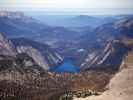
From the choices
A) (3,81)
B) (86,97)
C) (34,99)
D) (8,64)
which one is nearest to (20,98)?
(34,99)

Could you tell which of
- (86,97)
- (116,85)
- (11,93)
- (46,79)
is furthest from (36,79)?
(86,97)

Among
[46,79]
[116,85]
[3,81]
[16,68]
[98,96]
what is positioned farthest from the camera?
[16,68]

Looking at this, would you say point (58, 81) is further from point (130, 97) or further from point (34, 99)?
point (130, 97)

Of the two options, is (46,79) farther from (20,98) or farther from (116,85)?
(116,85)

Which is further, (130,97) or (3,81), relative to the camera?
(3,81)

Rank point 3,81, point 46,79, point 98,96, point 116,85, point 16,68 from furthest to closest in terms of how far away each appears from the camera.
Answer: point 16,68 < point 46,79 < point 3,81 < point 116,85 < point 98,96

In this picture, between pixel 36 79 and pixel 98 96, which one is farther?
pixel 36 79

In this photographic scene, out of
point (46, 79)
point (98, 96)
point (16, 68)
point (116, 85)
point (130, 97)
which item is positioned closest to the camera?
point (130, 97)

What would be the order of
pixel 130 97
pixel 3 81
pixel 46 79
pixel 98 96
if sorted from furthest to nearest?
pixel 46 79
pixel 3 81
pixel 98 96
pixel 130 97

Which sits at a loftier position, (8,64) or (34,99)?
(8,64)
